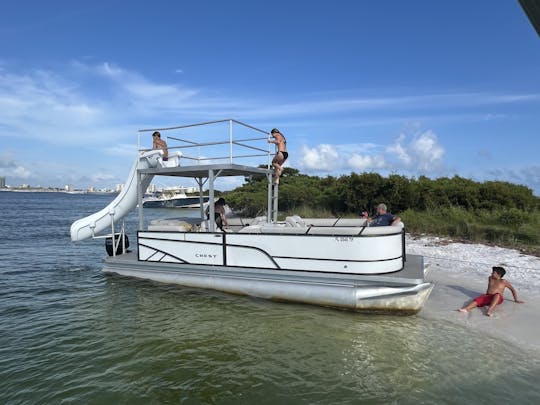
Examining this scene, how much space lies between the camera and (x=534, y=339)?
568cm

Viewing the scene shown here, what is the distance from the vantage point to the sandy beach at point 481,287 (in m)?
6.08

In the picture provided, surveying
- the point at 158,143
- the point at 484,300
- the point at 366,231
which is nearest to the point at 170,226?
the point at 158,143

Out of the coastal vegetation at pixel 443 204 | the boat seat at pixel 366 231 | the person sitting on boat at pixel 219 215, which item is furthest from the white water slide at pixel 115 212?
the coastal vegetation at pixel 443 204

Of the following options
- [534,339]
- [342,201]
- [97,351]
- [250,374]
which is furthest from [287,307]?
[342,201]

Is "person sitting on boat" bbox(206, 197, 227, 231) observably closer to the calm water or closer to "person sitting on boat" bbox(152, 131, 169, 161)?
"person sitting on boat" bbox(152, 131, 169, 161)

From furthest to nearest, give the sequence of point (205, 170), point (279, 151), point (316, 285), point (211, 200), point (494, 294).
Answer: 1. point (279, 151)
2. point (205, 170)
3. point (211, 200)
4. point (316, 285)
5. point (494, 294)

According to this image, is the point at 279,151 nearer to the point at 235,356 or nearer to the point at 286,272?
the point at 286,272

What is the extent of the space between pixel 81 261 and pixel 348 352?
10.8m

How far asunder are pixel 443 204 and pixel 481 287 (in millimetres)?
10890

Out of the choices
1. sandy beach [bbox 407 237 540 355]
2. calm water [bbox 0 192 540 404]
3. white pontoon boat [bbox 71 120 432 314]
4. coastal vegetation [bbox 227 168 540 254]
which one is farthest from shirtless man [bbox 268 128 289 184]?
coastal vegetation [bbox 227 168 540 254]

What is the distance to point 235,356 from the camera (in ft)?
17.8

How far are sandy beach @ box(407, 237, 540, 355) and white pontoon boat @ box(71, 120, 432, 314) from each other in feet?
2.60

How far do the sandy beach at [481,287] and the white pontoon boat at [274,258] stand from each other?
0.79 metres

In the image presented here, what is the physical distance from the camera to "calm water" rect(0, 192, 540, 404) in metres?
4.50
